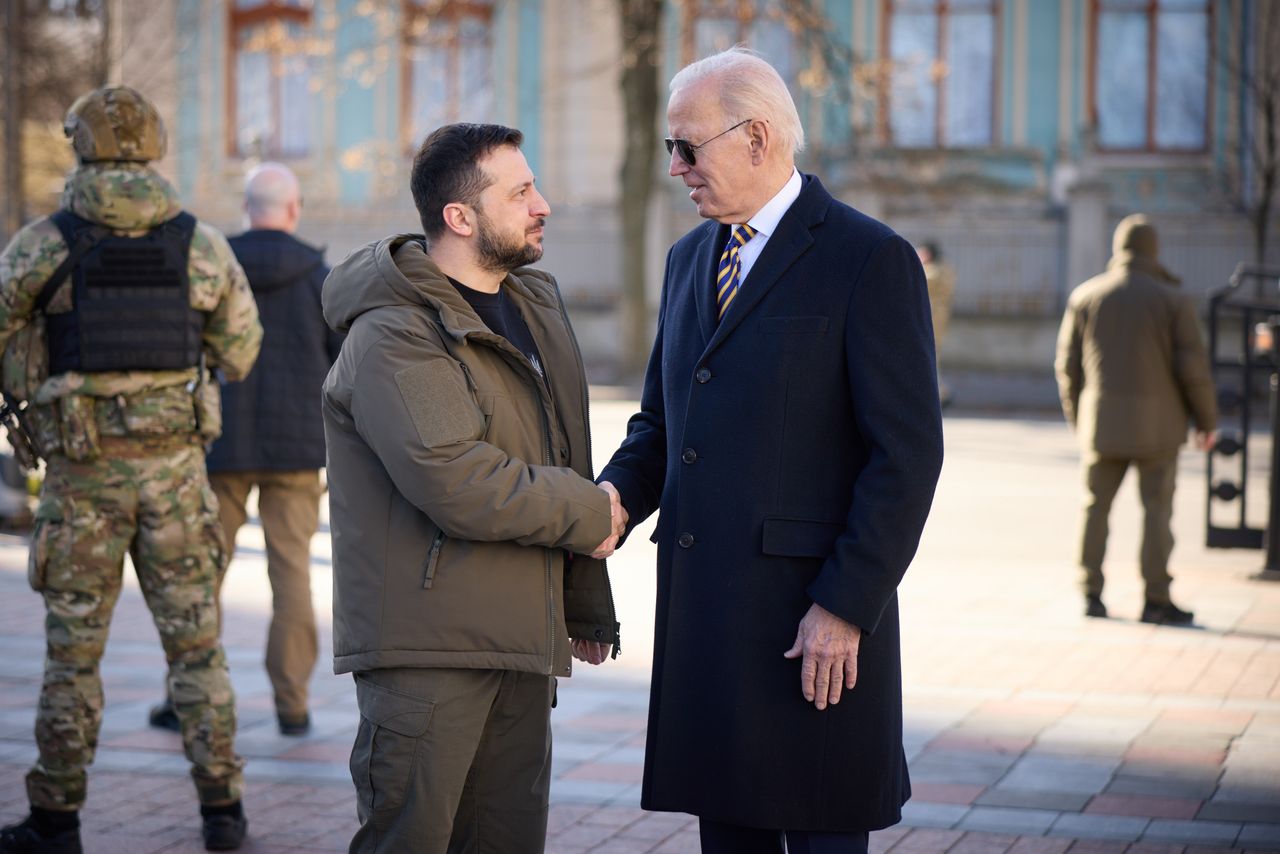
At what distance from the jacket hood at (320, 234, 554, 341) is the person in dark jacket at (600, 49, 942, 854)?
0.51 meters

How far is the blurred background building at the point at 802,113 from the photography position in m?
26.5

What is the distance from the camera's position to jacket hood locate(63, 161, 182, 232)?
5.13 m

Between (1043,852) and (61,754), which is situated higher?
(61,754)

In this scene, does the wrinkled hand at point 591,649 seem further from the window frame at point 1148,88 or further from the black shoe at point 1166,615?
the window frame at point 1148,88

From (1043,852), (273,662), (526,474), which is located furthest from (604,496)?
(273,662)

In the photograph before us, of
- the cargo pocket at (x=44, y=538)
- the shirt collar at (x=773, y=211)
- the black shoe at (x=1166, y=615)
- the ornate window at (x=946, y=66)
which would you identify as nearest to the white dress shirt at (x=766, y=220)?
the shirt collar at (x=773, y=211)

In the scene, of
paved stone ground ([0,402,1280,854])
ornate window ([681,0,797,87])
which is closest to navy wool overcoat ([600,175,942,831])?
paved stone ground ([0,402,1280,854])

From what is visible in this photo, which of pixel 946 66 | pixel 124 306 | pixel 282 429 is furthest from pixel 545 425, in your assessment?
pixel 946 66

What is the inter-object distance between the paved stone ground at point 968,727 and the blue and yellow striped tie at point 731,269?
2.05 m

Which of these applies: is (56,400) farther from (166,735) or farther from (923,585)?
(923,585)

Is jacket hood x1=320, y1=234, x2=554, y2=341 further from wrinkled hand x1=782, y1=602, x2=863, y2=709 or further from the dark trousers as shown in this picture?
the dark trousers

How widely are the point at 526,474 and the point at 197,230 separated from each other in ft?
7.19

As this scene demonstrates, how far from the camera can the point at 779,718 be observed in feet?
11.7

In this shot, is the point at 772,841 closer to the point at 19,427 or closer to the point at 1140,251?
the point at 19,427
